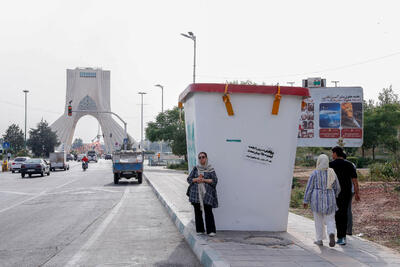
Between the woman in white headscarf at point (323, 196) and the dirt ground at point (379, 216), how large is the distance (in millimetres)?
1242

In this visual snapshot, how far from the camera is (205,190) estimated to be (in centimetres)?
796

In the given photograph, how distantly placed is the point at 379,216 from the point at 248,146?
4.43 m

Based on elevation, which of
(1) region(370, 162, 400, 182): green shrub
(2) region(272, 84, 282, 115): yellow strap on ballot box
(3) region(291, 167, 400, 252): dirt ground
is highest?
(2) region(272, 84, 282, 115): yellow strap on ballot box

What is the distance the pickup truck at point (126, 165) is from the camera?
26.7m

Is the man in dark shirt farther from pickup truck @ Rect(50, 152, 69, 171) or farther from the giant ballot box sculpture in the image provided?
pickup truck @ Rect(50, 152, 69, 171)

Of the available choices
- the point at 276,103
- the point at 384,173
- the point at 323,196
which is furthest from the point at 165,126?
the point at 323,196

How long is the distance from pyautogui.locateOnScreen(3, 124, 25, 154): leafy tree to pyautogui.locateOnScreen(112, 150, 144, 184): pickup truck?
7201 centimetres

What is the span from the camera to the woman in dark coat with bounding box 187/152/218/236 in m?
7.94

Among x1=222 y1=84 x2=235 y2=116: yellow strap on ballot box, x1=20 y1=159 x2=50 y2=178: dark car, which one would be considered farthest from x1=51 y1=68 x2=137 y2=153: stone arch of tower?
x1=222 y1=84 x2=235 y2=116: yellow strap on ballot box

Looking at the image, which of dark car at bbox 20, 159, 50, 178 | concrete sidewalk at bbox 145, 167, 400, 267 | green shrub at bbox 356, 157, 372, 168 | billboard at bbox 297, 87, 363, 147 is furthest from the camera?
green shrub at bbox 356, 157, 372, 168

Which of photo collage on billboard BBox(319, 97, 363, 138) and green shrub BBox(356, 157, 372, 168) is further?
green shrub BBox(356, 157, 372, 168)

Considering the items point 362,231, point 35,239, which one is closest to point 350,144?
point 362,231

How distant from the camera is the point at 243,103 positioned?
8.40 metres

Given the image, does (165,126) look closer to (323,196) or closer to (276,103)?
(276,103)
